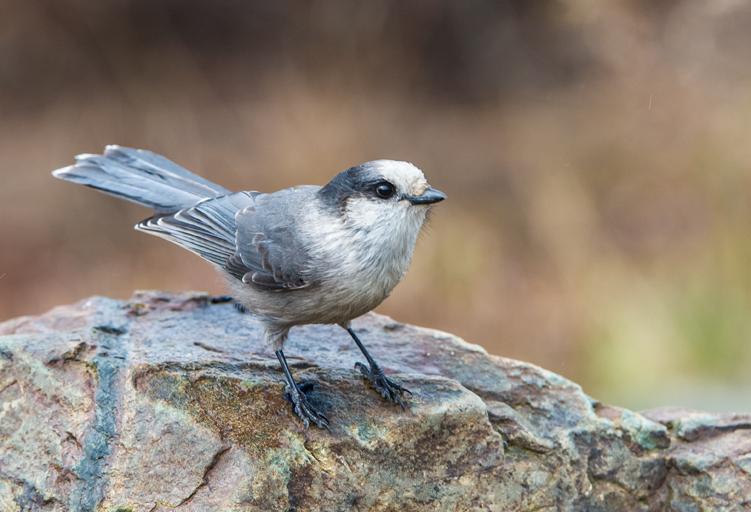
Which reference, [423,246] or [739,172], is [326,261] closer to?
[423,246]

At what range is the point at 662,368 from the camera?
7410 mm

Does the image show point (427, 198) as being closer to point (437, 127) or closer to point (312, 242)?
point (312, 242)

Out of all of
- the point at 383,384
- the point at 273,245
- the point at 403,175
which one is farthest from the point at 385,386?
the point at 403,175

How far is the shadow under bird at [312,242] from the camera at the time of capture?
363cm

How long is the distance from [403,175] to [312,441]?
4.59 feet

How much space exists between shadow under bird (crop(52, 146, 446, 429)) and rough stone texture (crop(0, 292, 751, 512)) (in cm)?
22

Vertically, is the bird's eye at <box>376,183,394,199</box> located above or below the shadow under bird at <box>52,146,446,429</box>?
above

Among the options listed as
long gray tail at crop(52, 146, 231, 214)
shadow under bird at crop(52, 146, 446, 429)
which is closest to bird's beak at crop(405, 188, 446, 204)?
shadow under bird at crop(52, 146, 446, 429)

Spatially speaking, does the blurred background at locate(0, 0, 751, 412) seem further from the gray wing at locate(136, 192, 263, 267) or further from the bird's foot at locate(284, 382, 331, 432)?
the bird's foot at locate(284, 382, 331, 432)

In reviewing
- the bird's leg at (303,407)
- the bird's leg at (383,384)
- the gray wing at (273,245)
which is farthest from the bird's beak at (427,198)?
the bird's leg at (303,407)

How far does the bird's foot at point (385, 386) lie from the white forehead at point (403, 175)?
1.05 m

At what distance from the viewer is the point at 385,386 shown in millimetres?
3904

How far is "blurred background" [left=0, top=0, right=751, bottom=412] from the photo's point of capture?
8.40 m

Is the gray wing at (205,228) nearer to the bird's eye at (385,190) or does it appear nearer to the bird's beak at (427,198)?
the bird's eye at (385,190)
